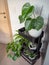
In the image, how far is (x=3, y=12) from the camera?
6.37 ft

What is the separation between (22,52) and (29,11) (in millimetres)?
668

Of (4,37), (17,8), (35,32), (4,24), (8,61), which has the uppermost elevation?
(17,8)

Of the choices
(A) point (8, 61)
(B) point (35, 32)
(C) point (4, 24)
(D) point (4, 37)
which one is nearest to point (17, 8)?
(C) point (4, 24)

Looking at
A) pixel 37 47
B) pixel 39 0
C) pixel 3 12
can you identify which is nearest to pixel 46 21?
pixel 39 0

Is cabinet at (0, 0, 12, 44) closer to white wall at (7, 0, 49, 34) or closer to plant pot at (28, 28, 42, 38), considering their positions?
white wall at (7, 0, 49, 34)

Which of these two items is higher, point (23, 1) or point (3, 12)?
point (23, 1)

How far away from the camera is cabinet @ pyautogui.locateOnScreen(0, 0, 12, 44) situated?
6.11 ft

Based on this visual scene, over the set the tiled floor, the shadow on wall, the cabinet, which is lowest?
the tiled floor

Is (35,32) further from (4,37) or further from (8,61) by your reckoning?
(4,37)

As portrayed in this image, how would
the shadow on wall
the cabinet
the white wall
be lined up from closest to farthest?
the white wall
the cabinet
the shadow on wall

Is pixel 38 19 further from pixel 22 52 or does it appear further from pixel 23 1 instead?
pixel 22 52

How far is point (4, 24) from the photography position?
2061mm

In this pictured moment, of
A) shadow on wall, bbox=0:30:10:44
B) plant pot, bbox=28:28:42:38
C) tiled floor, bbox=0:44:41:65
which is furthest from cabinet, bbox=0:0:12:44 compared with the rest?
plant pot, bbox=28:28:42:38

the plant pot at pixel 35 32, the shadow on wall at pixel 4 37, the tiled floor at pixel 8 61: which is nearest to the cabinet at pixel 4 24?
the shadow on wall at pixel 4 37
